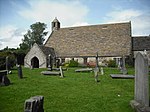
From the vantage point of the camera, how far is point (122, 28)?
135 ft

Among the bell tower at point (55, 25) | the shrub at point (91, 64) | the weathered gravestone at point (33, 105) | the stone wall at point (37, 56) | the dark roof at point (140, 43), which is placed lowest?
the weathered gravestone at point (33, 105)

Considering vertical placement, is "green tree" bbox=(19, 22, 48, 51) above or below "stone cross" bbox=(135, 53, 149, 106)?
above

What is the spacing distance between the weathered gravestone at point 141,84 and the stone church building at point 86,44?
1163 inches

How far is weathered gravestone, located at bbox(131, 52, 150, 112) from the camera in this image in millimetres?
6594

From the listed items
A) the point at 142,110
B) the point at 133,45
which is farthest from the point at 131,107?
the point at 133,45

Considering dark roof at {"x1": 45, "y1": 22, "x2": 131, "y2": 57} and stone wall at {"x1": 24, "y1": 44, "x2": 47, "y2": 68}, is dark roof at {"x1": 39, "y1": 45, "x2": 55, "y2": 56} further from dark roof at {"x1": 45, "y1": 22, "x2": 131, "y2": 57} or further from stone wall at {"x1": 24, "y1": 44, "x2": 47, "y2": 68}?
dark roof at {"x1": 45, "y1": 22, "x2": 131, "y2": 57}

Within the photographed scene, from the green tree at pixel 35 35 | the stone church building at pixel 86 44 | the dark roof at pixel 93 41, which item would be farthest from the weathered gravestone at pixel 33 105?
the green tree at pixel 35 35

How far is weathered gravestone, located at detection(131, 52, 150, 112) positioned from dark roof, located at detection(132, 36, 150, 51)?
35.1m

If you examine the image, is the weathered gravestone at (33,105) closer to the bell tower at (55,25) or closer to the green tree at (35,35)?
the bell tower at (55,25)

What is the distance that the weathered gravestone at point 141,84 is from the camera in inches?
260

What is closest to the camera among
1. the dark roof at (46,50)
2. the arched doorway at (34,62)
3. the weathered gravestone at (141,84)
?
the weathered gravestone at (141,84)

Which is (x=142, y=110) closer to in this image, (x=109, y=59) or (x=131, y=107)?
(x=131, y=107)

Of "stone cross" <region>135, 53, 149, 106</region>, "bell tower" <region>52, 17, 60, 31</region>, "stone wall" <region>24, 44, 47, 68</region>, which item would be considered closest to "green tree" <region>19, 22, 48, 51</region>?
"bell tower" <region>52, 17, 60, 31</region>

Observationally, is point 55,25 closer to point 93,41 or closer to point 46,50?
point 46,50
